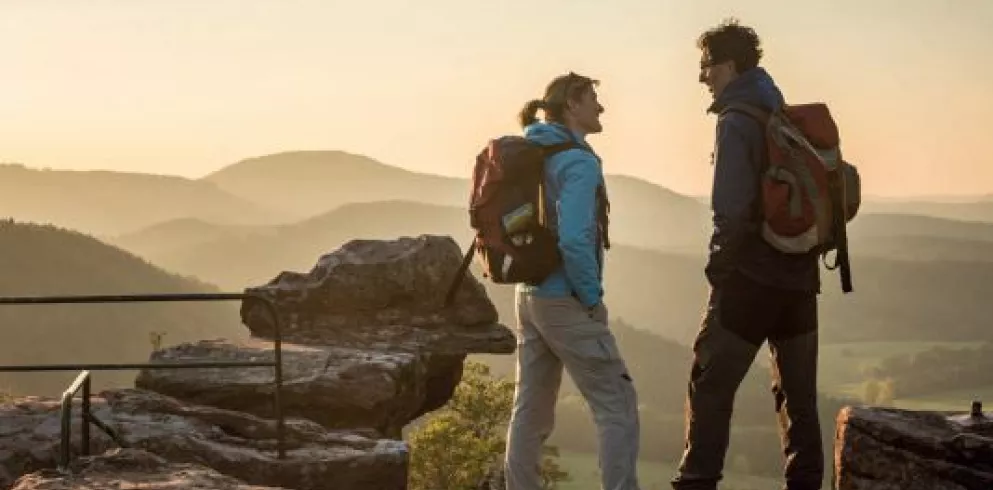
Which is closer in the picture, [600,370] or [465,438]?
[600,370]

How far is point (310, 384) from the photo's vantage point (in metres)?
9.33

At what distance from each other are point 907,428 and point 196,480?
368 cm

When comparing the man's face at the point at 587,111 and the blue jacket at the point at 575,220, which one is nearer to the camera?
the blue jacket at the point at 575,220

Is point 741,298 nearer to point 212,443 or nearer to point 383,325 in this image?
point 212,443

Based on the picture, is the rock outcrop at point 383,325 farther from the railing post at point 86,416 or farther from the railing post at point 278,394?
the railing post at point 86,416

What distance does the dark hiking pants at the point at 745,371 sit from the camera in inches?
254

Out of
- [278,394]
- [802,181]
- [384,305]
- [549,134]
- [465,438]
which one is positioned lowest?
[465,438]

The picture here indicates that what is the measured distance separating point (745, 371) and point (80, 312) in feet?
470

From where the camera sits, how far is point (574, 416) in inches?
5069

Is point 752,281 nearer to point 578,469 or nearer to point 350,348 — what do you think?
point 350,348

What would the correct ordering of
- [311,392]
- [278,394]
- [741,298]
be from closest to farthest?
[741,298] → [278,394] → [311,392]

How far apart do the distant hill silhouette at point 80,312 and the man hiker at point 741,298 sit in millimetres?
116588

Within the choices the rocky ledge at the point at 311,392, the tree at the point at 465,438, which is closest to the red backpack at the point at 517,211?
the rocky ledge at the point at 311,392

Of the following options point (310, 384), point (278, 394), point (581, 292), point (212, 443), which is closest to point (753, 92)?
point (581, 292)
